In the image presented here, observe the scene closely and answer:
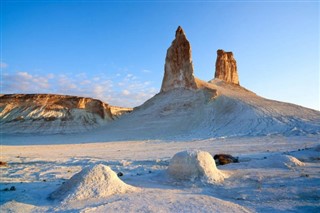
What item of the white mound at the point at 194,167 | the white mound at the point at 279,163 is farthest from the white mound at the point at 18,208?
the white mound at the point at 279,163

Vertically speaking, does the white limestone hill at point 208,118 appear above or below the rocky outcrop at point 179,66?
below

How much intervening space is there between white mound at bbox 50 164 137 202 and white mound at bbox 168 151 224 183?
1.96m

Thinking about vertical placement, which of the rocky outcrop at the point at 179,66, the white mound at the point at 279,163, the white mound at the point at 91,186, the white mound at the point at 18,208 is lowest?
the white mound at the point at 18,208

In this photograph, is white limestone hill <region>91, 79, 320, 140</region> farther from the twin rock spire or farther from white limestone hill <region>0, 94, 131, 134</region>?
white limestone hill <region>0, 94, 131, 134</region>

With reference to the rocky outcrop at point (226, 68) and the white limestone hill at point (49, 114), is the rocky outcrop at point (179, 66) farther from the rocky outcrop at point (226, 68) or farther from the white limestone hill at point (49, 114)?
the white limestone hill at point (49, 114)

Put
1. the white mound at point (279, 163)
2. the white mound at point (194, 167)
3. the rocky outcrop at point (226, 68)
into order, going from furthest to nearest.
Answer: the rocky outcrop at point (226, 68), the white mound at point (279, 163), the white mound at point (194, 167)

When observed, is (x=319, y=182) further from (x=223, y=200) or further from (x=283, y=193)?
(x=223, y=200)

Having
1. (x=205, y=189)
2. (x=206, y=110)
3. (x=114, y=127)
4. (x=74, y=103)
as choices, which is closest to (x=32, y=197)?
(x=205, y=189)

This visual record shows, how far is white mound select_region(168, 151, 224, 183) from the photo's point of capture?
33.4ft

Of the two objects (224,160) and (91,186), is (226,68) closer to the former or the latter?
(224,160)

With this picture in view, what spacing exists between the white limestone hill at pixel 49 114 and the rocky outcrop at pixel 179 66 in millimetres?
19248

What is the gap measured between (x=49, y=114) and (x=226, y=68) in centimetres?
3711

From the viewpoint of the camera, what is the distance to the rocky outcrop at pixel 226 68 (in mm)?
66500

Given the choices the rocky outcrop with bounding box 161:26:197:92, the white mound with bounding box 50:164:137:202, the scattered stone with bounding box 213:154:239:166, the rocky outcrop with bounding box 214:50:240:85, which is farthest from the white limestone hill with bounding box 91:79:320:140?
the white mound with bounding box 50:164:137:202
